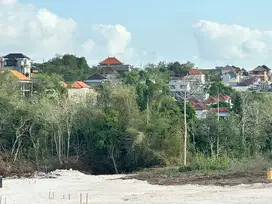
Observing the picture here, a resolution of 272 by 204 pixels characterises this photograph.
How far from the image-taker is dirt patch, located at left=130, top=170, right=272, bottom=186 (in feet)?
103

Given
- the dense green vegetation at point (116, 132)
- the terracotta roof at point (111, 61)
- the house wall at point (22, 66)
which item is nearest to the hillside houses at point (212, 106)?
the dense green vegetation at point (116, 132)

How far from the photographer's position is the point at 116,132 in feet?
140

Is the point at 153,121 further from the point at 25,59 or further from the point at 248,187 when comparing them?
the point at 25,59

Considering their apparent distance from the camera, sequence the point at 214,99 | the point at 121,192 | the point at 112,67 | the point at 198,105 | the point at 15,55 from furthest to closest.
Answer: the point at 112,67, the point at 15,55, the point at 214,99, the point at 198,105, the point at 121,192

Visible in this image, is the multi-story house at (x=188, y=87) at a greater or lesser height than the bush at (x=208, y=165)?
greater

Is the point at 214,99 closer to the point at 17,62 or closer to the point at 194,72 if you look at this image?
the point at 194,72

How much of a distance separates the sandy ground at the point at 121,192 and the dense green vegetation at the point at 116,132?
7.54 meters

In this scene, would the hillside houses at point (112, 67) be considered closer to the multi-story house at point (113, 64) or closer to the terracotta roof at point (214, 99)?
the multi-story house at point (113, 64)

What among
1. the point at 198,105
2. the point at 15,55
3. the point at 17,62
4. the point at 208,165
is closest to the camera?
the point at 208,165

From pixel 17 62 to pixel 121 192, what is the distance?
223ft

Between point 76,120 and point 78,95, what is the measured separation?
294 cm

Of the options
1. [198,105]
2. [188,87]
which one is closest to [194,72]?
[188,87]

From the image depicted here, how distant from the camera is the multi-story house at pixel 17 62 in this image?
92.2 m

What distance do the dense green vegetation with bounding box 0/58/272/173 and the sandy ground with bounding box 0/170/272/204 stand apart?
24.7ft
